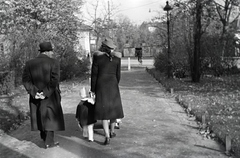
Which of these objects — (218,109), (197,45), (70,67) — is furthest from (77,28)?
(218,109)

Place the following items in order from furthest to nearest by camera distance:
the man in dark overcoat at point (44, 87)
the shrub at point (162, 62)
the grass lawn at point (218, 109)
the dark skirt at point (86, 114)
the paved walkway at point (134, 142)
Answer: the shrub at point (162, 62), the grass lawn at point (218, 109), the dark skirt at point (86, 114), the man in dark overcoat at point (44, 87), the paved walkway at point (134, 142)

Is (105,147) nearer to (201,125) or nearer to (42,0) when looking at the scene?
(201,125)

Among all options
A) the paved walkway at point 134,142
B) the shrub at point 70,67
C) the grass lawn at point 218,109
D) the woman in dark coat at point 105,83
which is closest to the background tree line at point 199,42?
the grass lawn at point 218,109

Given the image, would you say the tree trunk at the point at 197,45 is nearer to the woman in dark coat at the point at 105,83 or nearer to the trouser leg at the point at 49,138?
the woman in dark coat at the point at 105,83

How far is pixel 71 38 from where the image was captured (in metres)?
24.7

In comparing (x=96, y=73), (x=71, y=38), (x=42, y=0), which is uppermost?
(x=42, y=0)

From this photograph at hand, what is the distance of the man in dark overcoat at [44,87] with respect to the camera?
537 centimetres

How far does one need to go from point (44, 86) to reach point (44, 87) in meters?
0.02

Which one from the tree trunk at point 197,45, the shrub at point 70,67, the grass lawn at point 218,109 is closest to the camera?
the grass lawn at point 218,109

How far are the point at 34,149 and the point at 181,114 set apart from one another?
4.24 m

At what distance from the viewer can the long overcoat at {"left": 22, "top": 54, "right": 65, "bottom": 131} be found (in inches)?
212

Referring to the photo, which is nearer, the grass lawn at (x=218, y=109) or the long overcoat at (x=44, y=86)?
the long overcoat at (x=44, y=86)

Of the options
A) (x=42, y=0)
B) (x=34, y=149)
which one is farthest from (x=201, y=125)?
(x=42, y=0)

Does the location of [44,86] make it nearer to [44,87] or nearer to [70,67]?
[44,87]
